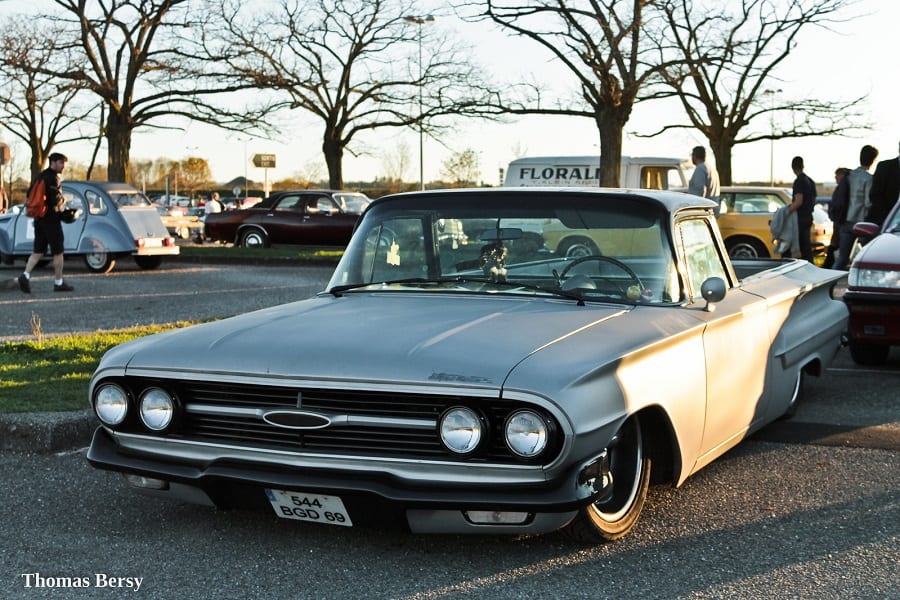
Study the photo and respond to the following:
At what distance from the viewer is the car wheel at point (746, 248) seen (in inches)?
766

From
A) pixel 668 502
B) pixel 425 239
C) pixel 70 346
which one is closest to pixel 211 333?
pixel 425 239

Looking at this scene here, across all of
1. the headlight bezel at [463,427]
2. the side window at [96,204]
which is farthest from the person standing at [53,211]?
the headlight bezel at [463,427]

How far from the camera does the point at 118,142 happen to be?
93.7 feet

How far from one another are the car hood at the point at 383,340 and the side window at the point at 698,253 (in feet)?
1.94

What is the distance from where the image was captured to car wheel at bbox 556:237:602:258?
5.04 m

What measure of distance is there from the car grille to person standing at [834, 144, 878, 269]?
36.6 feet

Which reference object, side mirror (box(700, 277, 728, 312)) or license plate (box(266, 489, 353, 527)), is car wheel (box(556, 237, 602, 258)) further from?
license plate (box(266, 489, 353, 527))

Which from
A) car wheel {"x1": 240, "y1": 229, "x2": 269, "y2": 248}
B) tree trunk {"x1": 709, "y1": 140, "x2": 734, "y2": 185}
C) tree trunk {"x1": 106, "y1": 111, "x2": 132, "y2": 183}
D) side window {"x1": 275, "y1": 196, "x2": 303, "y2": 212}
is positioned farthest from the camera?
tree trunk {"x1": 709, "y1": 140, "x2": 734, "y2": 185}

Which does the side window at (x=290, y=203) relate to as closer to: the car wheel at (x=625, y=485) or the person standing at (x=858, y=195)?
the person standing at (x=858, y=195)

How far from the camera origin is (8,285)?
50.2ft

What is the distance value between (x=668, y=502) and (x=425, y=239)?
1.60 m

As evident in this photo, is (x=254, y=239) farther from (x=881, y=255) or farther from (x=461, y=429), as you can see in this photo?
(x=461, y=429)

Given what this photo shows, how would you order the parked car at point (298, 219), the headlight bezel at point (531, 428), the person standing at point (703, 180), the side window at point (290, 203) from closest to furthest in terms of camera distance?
the headlight bezel at point (531, 428)
the person standing at point (703, 180)
the parked car at point (298, 219)
the side window at point (290, 203)

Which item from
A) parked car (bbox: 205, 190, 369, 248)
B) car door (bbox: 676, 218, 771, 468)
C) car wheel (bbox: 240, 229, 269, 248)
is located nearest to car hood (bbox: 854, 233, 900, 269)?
car door (bbox: 676, 218, 771, 468)
